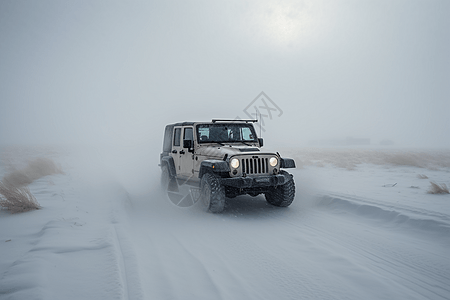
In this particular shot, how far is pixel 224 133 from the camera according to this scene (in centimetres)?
808

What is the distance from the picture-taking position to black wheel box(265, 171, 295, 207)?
7094mm

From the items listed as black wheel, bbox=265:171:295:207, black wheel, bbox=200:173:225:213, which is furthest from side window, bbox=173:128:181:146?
black wheel, bbox=265:171:295:207

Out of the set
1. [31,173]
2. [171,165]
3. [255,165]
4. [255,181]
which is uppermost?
[255,165]

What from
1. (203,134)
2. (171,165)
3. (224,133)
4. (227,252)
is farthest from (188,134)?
(227,252)

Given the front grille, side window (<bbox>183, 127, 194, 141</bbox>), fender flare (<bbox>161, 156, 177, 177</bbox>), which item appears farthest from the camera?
fender flare (<bbox>161, 156, 177, 177</bbox>)

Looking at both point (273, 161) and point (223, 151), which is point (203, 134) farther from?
point (273, 161)

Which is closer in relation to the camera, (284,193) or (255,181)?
(255,181)

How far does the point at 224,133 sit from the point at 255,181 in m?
2.15

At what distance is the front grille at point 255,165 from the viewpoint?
6629 mm

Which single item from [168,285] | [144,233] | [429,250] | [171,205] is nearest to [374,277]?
[429,250]

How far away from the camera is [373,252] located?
173 inches

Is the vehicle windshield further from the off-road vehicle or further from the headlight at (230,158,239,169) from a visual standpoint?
the headlight at (230,158,239,169)

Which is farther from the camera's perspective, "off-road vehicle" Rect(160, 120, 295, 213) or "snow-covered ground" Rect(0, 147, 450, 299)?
"off-road vehicle" Rect(160, 120, 295, 213)

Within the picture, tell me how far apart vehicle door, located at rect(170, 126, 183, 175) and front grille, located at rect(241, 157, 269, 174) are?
8.37ft
